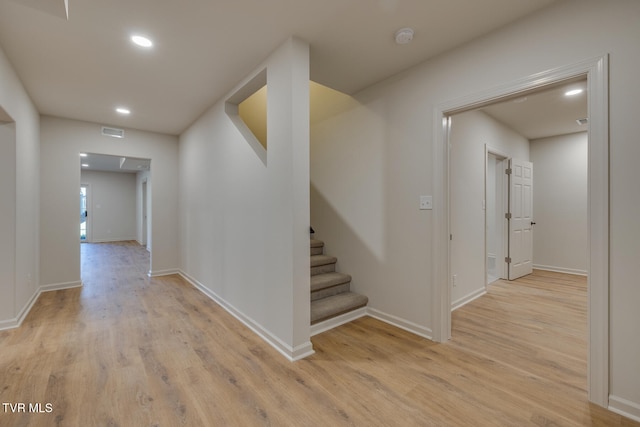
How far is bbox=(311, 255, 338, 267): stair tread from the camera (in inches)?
131

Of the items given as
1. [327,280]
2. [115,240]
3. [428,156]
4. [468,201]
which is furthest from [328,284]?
[115,240]

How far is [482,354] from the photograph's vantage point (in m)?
2.31

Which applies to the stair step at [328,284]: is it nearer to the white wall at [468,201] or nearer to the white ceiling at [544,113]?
the white wall at [468,201]

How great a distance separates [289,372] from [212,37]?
2.62m

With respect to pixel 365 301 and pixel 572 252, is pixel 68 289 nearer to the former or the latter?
pixel 365 301

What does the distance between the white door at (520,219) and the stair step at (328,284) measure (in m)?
3.16

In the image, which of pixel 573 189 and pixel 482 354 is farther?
pixel 573 189

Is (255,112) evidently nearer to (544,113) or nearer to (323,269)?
(323,269)

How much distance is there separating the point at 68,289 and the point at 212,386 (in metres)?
3.73

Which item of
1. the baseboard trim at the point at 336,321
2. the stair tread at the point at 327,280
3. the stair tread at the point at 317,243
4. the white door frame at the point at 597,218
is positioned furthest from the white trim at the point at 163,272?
the white door frame at the point at 597,218

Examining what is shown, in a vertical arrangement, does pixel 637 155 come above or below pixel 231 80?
below

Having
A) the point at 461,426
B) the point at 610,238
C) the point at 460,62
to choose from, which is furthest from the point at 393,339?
the point at 460,62

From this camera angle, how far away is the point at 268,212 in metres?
2.53

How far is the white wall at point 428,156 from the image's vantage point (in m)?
1.59
